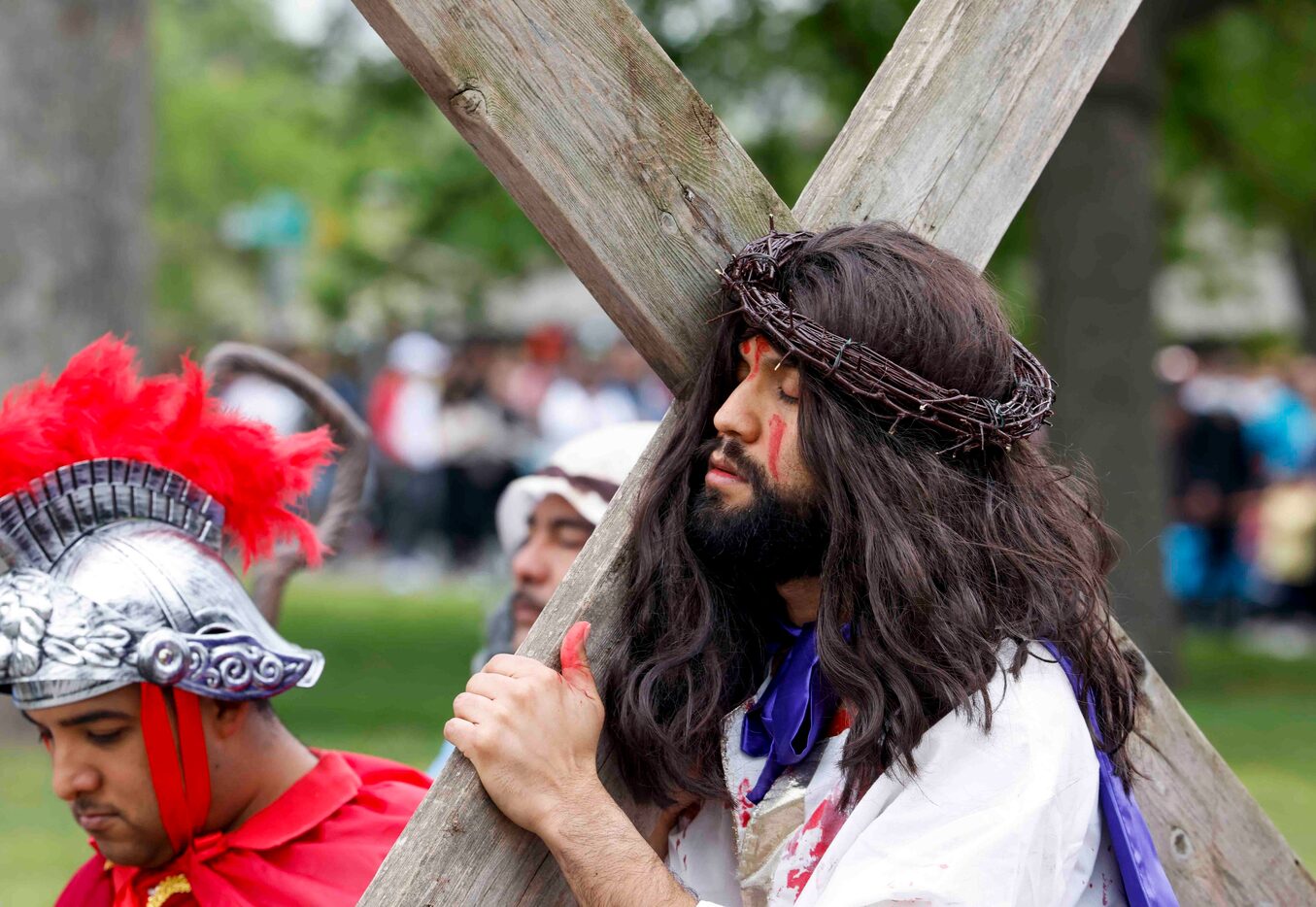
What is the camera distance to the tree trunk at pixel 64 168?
8266 mm

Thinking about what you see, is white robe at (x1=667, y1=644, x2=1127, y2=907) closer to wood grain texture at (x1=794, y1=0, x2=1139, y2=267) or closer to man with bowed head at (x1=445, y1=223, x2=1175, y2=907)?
man with bowed head at (x1=445, y1=223, x2=1175, y2=907)

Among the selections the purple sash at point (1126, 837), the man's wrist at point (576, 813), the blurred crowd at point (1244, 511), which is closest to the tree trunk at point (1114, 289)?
the blurred crowd at point (1244, 511)

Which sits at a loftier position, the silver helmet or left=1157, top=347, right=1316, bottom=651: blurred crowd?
left=1157, top=347, right=1316, bottom=651: blurred crowd

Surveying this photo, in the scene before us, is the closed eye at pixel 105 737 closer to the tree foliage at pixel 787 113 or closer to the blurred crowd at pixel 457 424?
the tree foliage at pixel 787 113

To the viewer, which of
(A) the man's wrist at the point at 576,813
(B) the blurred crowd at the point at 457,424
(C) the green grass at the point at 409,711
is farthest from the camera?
(B) the blurred crowd at the point at 457,424

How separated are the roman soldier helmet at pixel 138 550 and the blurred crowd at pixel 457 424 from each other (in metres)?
13.9

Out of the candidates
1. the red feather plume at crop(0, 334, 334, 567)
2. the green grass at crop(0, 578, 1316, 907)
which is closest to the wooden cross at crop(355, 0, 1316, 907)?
the red feather plume at crop(0, 334, 334, 567)

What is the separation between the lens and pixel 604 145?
220 centimetres

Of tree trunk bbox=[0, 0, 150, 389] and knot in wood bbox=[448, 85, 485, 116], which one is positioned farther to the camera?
tree trunk bbox=[0, 0, 150, 389]

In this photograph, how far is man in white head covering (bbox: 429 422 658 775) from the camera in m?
3.88

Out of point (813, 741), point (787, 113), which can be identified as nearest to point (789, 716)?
point (813, 741)

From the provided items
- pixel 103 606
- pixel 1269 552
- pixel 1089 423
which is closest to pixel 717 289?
pixel 103 606

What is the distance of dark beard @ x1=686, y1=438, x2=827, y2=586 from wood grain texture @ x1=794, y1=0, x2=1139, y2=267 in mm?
415

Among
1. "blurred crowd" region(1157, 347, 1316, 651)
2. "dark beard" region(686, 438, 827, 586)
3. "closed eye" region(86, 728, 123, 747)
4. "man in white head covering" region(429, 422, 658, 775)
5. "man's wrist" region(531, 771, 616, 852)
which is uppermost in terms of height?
"blurred crowd" region(1157, 347, 1316, 651)
